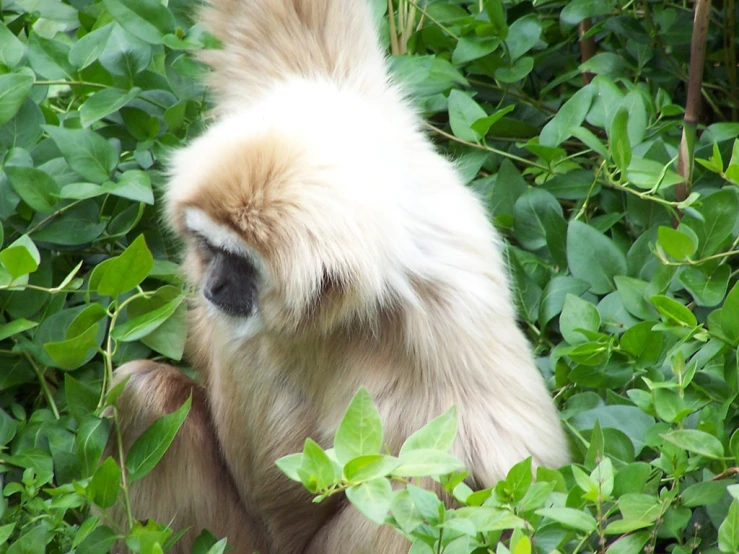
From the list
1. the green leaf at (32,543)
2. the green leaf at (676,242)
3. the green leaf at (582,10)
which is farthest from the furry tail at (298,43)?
the green leaf at (32,543)

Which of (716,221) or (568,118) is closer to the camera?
(716,221)

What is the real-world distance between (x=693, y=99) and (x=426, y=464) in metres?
2.61

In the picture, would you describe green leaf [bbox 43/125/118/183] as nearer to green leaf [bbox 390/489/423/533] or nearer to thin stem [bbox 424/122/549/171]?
thin stem [bbox 424/122/549/171]

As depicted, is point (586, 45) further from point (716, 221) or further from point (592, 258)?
point (716, 221)

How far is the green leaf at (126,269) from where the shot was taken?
3256 mm

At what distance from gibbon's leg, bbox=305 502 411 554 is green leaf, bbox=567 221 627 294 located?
4.42 feet

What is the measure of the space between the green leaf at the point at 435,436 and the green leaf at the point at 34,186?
2.05m

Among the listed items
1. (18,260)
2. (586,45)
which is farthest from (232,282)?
(586,45)

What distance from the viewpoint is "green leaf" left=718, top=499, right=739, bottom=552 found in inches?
100

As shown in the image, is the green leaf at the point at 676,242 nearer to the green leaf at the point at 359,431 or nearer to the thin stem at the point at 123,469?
the green leaf at the point at 359,431

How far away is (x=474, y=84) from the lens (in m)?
4.80

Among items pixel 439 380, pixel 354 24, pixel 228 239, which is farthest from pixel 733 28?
pixel 228 239

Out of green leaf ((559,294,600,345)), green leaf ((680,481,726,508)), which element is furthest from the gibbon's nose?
green leaf ((680,481,726,508))

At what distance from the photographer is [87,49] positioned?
3.96 meters
